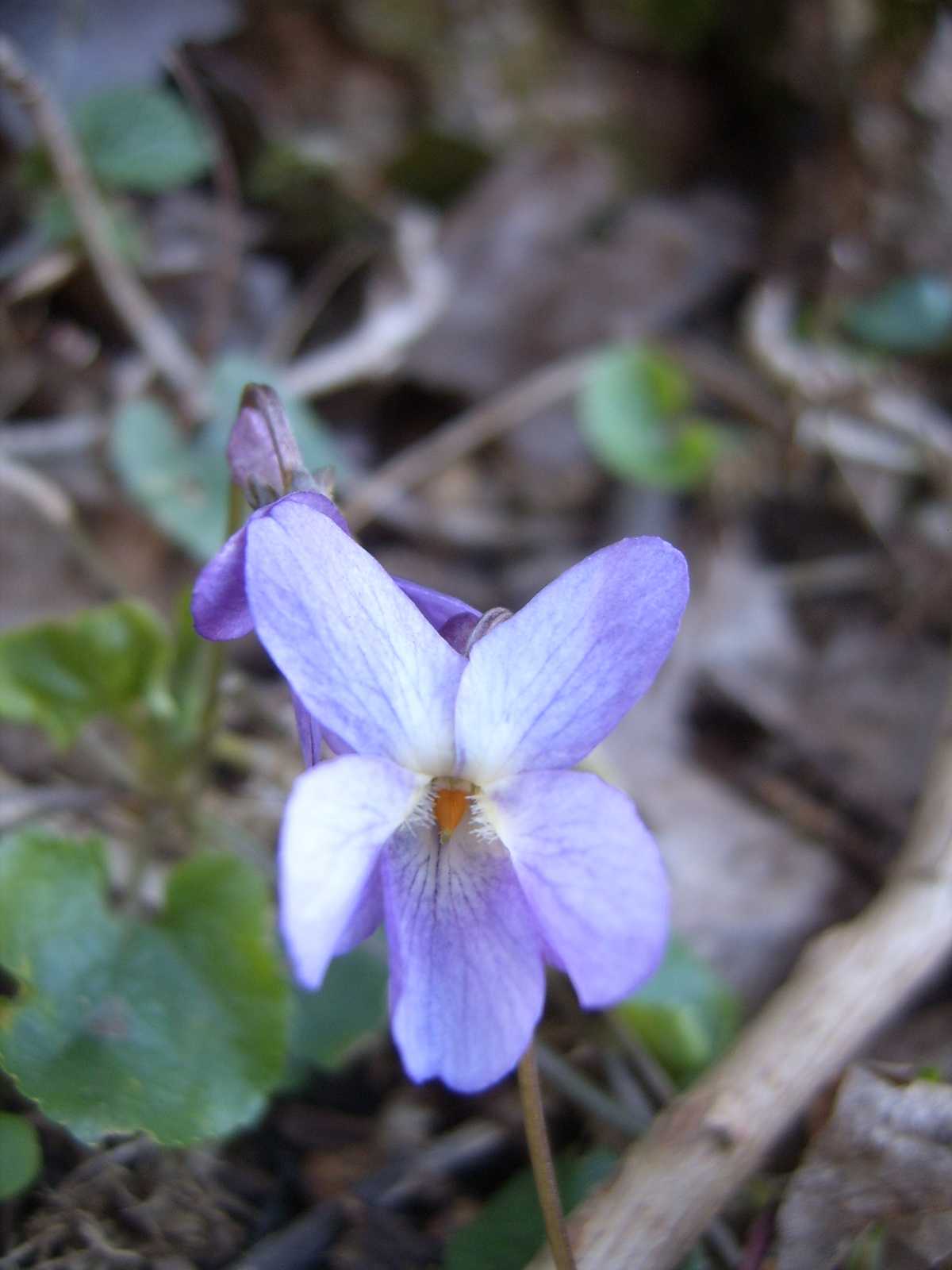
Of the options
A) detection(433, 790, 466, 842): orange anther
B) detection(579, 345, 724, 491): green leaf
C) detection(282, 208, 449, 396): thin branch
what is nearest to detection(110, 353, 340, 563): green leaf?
detection(282, 208, 449, 396): thin branch

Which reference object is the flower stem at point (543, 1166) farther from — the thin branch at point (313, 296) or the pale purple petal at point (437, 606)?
the thin branch at point (313, 296)

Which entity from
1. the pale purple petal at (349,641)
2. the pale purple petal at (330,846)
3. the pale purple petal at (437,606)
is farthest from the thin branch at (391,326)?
the pale purple petal at (330,846)

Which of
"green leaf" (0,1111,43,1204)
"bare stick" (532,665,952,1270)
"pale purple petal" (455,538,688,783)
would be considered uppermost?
"pale purple petal" (455,538,688,783)

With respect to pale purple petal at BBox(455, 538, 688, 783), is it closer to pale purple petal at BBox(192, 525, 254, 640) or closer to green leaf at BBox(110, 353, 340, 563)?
pale purple petal at BBox(192, 525, 254, 640)

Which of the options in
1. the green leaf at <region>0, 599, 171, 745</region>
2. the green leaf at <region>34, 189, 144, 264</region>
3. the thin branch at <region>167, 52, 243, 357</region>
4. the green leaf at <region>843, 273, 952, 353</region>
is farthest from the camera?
the green leaf at <region>843, 273, 952, 353</region>

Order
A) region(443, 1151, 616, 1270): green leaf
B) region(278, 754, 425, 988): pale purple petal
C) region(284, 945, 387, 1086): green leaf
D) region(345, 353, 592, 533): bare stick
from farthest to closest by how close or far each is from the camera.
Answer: region(345, 353, 592, 533): bare stick, region(284, 945, 387, 1086): green leaf, region(443, 1151, 616, 1270): green leaf, region(278, 754, 425, 988): pale purple petal

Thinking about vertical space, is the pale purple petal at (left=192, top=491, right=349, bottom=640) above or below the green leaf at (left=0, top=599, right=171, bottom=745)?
below

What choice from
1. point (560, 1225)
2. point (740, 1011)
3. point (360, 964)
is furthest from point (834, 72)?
point (560, 1225)

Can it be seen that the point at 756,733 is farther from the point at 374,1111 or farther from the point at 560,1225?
the point at 560,1225
